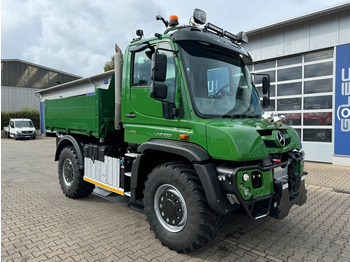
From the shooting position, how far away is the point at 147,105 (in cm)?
379

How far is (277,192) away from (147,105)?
6.85ft

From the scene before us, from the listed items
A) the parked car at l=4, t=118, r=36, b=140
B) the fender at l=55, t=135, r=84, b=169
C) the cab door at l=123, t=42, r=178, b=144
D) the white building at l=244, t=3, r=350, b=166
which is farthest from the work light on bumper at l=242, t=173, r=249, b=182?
the parked car at l=4, t=118, r=36, b=140

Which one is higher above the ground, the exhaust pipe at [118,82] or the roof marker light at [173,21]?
the roof marker light at [173,21]

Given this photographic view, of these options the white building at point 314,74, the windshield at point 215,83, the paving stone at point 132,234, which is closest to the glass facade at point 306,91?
the white building at point 314,74

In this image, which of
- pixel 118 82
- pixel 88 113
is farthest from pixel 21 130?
pixel 118 82

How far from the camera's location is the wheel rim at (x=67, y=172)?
5625 millimetres

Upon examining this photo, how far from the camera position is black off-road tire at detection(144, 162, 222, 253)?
303cm

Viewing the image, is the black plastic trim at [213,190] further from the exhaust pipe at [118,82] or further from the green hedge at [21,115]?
the green hedge at [21,115]

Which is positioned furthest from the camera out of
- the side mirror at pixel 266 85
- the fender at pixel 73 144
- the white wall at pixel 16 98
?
the white wall at pixel 16 98

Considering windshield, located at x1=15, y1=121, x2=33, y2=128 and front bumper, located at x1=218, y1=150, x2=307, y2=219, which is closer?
front bumper, located at x1=218, y1=150, x2=307, y2=219

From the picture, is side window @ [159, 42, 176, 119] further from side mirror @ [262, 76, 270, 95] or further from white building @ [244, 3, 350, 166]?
white building @ [244, 3, 350, 166]

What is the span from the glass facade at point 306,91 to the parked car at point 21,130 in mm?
21955

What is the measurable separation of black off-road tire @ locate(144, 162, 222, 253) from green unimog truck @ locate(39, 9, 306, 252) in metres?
0.01

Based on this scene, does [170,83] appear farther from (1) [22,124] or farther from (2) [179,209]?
(1) [22,124]
